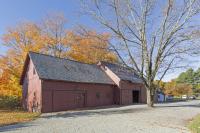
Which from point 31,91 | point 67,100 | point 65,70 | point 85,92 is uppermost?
point 65,70

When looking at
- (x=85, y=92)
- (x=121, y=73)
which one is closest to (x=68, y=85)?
(x=85, y=92)

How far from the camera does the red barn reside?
27203mm

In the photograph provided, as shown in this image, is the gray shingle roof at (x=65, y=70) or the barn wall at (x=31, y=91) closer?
the barn wall at (x=31, y=91)

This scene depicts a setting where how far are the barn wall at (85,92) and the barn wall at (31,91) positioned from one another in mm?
726

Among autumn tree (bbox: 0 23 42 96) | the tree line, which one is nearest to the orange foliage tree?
autumn tree (bbox: 0 23 42 96)

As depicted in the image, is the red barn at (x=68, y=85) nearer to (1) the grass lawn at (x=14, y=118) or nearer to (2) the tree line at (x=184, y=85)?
(1) the grass lawn at (x=14, y=118)

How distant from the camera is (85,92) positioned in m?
32.4

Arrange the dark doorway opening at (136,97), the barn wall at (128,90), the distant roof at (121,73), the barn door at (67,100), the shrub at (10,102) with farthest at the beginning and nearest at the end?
the dark doorway opening at (136,97)
the distant roof at (121,73)
the barn wall at (128,90)
the shrub at (10,102)
the barn door at (67,100)

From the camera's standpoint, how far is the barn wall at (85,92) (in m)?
26.8

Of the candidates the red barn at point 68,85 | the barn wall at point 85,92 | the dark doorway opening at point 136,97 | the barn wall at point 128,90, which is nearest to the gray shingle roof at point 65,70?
the red barn at point 68,85

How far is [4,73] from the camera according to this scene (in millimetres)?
34500

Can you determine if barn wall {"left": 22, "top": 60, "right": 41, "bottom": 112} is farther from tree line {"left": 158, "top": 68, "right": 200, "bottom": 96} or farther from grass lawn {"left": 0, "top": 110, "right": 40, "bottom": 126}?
tree line {"left": 158, "top": 68, "right": 200, "bottom": 96}

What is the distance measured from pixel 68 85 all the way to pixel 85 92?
3.43 meters

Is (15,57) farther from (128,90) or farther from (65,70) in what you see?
(128,90)
